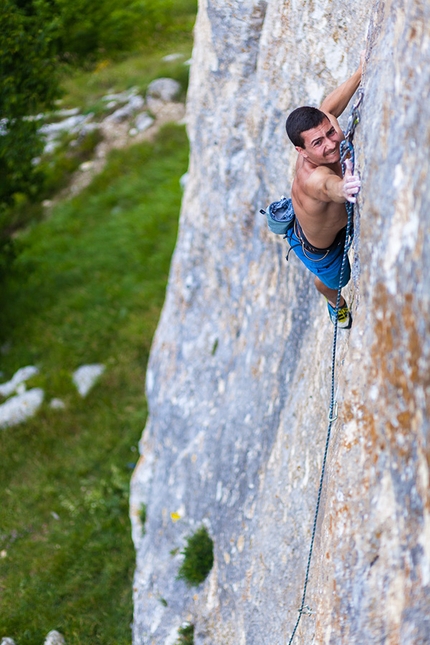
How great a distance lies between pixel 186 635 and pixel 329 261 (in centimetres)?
565

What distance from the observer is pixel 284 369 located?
794cm

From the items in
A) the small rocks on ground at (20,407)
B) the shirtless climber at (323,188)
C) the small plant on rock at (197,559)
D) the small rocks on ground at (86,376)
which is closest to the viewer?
the shirtless climber at (323,188)

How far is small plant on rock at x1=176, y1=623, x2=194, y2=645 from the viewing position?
8.50 meters

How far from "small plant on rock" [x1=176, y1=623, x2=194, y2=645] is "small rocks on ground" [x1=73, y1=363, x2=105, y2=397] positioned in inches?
309

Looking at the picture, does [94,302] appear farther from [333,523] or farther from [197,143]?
[333,523]

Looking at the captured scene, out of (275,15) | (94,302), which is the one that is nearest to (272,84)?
(275,15)

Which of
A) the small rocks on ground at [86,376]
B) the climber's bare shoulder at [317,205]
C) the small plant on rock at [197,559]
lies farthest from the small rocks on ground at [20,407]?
the climber's bare shoulder at [317,205]

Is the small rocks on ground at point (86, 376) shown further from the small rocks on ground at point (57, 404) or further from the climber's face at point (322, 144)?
the climber's face at point (322, 144)

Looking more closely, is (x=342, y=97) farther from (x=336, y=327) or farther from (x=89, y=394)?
(x=89, y=394)

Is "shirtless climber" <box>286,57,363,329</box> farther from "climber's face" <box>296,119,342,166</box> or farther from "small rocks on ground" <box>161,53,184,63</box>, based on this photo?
"small rocks on ground" <box>161,53,184,63</box>

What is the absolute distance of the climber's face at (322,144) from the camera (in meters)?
5.22

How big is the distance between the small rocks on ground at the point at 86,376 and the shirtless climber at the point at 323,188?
35.1 ft

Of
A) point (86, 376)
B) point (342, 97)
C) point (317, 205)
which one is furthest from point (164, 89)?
point (317, 205)

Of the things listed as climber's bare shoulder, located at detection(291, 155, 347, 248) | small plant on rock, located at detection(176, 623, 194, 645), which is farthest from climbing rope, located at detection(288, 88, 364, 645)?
small plant on rock, located at detection(176, 623, 194, 645)
